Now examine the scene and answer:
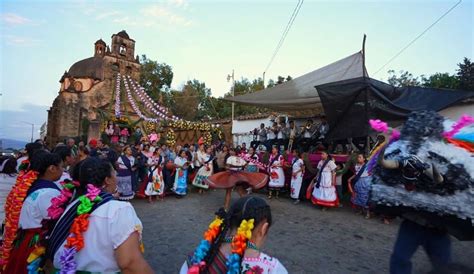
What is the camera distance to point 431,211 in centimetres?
250

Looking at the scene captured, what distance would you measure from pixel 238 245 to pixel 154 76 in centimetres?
3998

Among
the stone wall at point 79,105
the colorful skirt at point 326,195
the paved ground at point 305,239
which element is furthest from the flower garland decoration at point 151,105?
the colorful skirt at point 326,195

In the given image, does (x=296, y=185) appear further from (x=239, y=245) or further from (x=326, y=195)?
(x=239, y=245)

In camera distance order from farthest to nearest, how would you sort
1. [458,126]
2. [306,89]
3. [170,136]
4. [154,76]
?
[154,76]
[170,136]
[306,89]
[458,126]

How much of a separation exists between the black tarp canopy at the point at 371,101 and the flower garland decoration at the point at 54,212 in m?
6.30

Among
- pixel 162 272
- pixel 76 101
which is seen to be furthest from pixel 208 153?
pixel 76 101

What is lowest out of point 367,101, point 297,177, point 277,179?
point 277,179

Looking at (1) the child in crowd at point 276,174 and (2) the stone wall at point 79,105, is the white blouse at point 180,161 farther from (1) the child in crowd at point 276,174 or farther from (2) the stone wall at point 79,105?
(2) the stone wall at point 79,105

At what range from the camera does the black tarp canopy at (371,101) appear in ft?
22.9

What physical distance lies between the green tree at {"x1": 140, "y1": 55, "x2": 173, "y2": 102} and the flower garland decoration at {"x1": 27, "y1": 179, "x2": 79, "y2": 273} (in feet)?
121

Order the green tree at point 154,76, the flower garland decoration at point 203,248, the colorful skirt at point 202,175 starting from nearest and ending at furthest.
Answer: the flower garland decoration at point 203,248 → the colorful skirt at point 202,175 → the green tree at point 154,76

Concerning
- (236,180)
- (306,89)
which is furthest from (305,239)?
(306,89)

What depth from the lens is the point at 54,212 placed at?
2.15m

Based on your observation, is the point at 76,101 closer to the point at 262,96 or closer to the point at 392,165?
the point at 262,96
